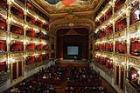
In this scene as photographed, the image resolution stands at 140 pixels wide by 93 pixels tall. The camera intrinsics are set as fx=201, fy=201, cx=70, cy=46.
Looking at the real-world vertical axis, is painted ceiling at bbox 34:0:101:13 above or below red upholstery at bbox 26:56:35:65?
above

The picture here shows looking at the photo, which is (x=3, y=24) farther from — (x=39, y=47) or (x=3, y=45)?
(x=39, y=47)

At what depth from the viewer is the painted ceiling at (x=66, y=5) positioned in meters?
31.6

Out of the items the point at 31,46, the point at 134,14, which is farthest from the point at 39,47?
the point at 134,14

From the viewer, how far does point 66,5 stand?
33.5 meters

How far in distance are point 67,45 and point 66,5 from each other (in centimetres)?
1217

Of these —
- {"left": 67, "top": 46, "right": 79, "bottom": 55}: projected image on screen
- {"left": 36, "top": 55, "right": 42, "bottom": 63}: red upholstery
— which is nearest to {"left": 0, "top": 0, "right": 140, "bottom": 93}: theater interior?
{"left": 67, "top": 46, "right": 79, "bottom": 55}: projected image on screen

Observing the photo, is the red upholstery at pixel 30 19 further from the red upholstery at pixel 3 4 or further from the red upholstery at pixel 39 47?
the red upholstery at pixel 3 4

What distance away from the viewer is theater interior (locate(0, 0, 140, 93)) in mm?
15945

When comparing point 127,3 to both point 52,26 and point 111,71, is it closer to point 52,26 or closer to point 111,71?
point 111,71

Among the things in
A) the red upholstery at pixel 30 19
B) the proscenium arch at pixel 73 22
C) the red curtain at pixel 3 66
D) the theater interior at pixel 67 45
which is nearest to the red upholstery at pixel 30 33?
the theater interior at pixel 67 45

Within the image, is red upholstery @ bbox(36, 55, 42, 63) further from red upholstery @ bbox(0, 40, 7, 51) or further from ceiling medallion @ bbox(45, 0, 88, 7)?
red upholstery @ bbox(0, 40, 7, 51)

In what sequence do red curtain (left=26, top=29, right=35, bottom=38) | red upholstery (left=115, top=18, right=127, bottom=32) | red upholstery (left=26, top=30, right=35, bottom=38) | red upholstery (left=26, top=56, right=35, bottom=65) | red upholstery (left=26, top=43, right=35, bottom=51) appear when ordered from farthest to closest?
1. red upholstery (left=26, top=30, right=35, bottom=38)
2. red curtain (left=26, top=29, right=35, bottom=38)
3. red upholstery (left=26, top=43, right=35, bottom=51)
4. red upholstery (left=26, top=56, right=35, bottom=65)
5. red upholstery (left=115, top=18, right=127, bottom=32)

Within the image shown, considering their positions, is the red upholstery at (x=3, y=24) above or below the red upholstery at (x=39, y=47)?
above

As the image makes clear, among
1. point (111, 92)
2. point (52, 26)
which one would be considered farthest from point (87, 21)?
point (111, 92)
